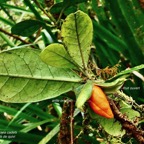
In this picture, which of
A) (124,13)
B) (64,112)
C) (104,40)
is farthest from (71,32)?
(104,40)

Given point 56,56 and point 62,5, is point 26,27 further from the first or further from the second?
point 56,56

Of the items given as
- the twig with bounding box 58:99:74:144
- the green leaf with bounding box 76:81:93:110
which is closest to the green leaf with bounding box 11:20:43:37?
the twig with bounding box 58:99:74:144

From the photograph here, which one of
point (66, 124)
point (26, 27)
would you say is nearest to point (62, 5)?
point (26, 27)

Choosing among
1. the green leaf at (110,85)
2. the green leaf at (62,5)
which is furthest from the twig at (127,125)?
the green leaf at (62,5)

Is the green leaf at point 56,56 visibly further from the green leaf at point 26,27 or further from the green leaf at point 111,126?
the green leaf at point 26,27

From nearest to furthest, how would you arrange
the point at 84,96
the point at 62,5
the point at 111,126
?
the point at 84,96, the point at 111,126, the point at 62,5

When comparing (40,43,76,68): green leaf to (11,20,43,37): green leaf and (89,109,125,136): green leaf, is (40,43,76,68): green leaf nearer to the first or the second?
(89,109,125,136): green leaf
